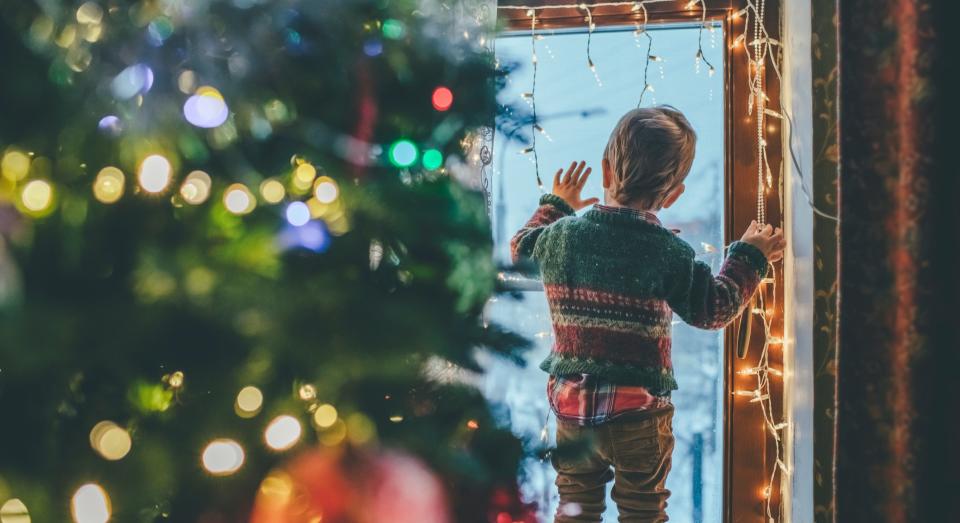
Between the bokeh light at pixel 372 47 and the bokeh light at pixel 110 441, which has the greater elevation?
the bokeh light at pixel 372 47

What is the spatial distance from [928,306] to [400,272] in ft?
2.02

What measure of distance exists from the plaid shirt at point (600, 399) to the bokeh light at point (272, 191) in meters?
0.73

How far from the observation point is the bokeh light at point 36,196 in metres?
0.54

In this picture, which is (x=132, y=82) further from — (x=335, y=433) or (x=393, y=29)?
(x=335, y=433)

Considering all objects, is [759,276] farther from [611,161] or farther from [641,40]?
[641,40]

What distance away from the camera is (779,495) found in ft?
4.76

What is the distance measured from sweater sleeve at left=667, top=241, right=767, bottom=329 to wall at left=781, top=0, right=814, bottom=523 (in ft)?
0.32

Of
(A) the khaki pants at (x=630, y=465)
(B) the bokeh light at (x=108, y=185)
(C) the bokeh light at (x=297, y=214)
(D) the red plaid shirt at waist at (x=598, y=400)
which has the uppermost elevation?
(B) the bokeh light at (x=108, y=185)

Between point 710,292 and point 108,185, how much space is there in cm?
99

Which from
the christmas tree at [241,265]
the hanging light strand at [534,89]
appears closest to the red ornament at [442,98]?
the christmas tree at [241,265]

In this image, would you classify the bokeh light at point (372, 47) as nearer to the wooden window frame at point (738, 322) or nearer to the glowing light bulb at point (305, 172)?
the glowing light bulb at point (305, 172)

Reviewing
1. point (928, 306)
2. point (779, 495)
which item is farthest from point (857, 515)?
point (779, 495)

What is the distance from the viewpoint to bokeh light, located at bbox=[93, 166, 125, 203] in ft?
1.89

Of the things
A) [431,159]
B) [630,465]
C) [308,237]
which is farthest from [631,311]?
[308,237]
